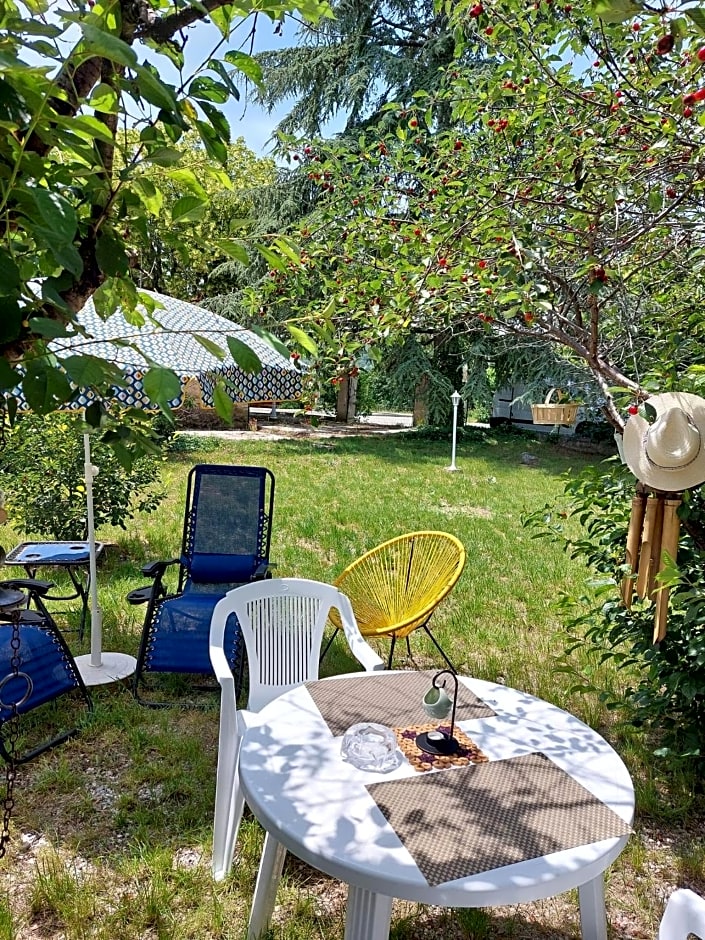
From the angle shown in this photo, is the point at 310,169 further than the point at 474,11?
Yes

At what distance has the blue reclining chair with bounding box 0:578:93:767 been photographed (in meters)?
3.05

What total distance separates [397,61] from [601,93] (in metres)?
14.0

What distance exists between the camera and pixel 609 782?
1886 millimetres

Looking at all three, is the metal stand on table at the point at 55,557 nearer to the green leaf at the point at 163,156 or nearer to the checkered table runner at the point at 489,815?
the checkered table runner at the point at 489,815

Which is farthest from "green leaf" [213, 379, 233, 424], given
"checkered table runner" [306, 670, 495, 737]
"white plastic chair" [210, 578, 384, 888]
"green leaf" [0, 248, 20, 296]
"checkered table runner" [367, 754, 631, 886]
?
"white plastic chair" [210, 578, 384, 888]

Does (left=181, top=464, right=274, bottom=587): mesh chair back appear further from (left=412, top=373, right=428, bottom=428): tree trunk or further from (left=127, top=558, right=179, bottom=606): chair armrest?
(left=412, top=373, right=428, bottom=428): tree trunk

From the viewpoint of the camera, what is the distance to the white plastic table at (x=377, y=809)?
1509 millimetres

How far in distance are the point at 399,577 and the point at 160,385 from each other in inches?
142

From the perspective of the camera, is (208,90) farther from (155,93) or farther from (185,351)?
(185,351)

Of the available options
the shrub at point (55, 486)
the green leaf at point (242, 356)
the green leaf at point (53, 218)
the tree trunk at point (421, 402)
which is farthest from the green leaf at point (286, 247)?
the tree trunk at point (421, 402)

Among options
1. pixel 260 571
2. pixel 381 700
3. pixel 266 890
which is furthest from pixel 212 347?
pixel 260 571

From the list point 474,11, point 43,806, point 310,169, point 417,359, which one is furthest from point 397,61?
point 43,806

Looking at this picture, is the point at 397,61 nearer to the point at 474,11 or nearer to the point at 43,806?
the point at 474,11

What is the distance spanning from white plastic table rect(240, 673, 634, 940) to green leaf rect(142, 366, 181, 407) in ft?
4.24
